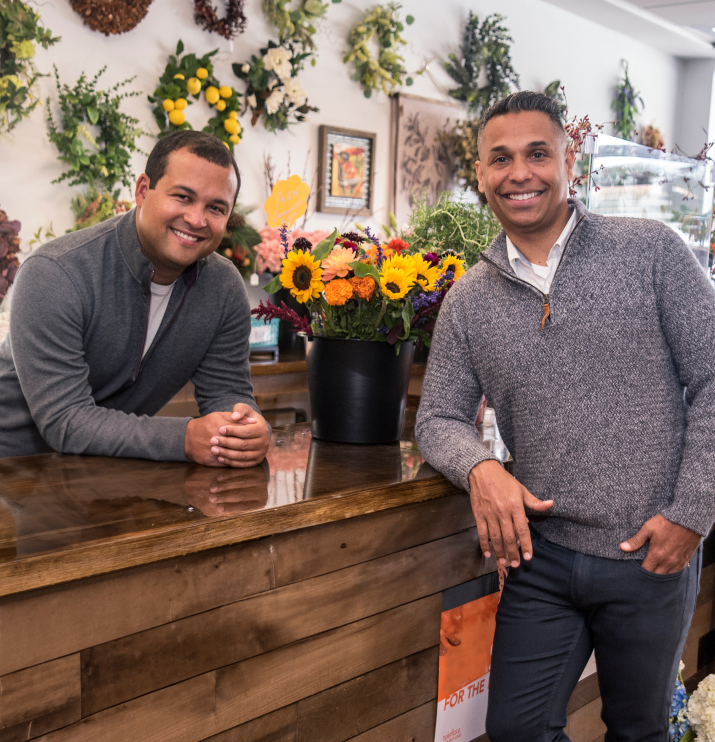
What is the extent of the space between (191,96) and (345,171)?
0.97m

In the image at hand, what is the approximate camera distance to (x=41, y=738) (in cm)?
99

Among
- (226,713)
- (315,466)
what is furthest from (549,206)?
(226,713)

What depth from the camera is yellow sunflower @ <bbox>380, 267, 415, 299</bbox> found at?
1559 millimetres

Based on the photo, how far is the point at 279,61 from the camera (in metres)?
3.61

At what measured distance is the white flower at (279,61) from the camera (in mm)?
3592

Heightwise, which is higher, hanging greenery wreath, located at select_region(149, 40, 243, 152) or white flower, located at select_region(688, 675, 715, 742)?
hanging greenery wreath, located at select_region(149, 40, 243, 152)

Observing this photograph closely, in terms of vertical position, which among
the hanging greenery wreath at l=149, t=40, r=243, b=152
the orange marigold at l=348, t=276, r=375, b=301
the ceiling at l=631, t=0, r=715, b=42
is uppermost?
the ceiling at l=631, t=0, r=715, b=42

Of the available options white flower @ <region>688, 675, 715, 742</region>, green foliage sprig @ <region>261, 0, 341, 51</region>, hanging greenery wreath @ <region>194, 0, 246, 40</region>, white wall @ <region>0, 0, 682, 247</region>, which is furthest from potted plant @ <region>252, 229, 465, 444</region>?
green foliage sprig @ <region>261, 0, 341, 51</region>

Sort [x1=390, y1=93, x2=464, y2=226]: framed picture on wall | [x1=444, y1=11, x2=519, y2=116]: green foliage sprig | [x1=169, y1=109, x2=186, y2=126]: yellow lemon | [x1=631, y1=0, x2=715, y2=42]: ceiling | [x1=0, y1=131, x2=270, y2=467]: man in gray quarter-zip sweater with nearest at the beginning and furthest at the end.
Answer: [x1=0, y1=131, x2=270, y2=467]: man in gray quarter-zip sweater < [x1=169, y1=109, x2=186, y2=126]: yellow lemon < [x1=390, y1=93, x2=464, y2=226]: framed picture on wall < [x1=444, y1=11, x2=519, y2=116]: green foliage sprig < [x1=631, y1=0, x2=715, y2=42]: ceiling

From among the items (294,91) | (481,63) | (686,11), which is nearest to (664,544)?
(294,91)

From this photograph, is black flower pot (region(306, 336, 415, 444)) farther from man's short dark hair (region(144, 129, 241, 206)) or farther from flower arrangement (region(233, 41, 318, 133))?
flower arrangement (region(233, 41, 318, 133))

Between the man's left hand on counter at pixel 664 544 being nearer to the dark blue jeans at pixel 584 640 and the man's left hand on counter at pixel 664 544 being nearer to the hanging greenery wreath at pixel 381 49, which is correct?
the dark blue jeans at pixel 584 640

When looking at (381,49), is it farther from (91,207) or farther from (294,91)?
(91,207)

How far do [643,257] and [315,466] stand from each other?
28.5 inches
